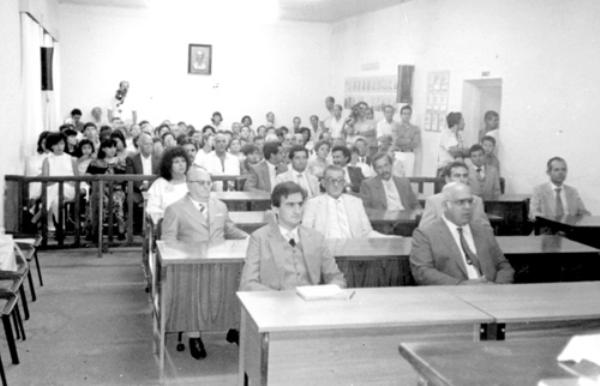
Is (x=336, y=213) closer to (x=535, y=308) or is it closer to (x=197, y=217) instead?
(x=197, y=217)

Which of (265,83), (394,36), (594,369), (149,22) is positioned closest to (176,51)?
(149,22)

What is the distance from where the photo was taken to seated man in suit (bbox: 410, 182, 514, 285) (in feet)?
15.6

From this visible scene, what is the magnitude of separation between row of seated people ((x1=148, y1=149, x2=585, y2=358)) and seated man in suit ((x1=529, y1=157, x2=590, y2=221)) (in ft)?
7.03

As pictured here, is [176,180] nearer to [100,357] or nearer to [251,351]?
[100,357]

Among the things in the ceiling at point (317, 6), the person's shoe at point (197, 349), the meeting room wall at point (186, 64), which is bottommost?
the person's shoe at point (197, 349)

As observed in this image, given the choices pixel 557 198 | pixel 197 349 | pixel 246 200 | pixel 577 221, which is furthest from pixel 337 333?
pixel 557 198

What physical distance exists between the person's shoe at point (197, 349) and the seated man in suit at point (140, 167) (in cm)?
396

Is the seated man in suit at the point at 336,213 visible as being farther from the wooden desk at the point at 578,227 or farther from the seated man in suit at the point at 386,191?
the wooden desk at the point at 578,227

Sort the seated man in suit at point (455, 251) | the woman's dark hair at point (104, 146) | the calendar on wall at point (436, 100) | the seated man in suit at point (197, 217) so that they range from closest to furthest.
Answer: the seated man in suit at point (455, 251)
the seated man in suit at point (197, 217)
the woman's dark hair at point (104, 146)
the calendar on wall at point (436, 100)

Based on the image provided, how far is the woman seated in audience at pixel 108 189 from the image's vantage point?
338 inches

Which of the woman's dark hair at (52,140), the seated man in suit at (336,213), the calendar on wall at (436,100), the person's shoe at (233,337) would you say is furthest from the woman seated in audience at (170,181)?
the calendar on wall at (436,100)

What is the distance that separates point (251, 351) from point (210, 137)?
802 cm

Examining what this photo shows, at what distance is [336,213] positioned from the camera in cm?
609

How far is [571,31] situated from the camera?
889 centimetres
